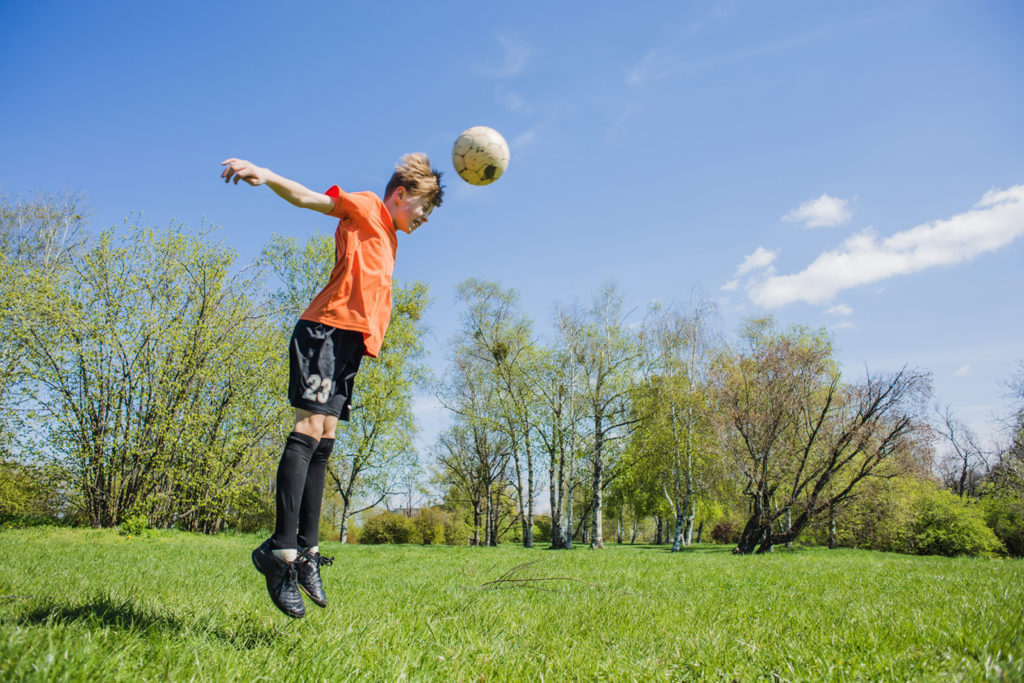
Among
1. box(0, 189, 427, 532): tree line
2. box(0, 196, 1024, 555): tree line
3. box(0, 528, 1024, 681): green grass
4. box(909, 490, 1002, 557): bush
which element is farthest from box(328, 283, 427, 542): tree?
box(909, 490, 1002, 557): bush

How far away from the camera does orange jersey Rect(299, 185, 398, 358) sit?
265 cm

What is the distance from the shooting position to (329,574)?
19.5 ft

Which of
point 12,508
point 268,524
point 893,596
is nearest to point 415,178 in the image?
point 893,596

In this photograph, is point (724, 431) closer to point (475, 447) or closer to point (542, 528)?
point (475, 447)

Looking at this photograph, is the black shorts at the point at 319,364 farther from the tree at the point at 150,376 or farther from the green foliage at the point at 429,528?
the green foliage at the point at 429,528

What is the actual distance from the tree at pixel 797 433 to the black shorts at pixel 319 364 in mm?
16190

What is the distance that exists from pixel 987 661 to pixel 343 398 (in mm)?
3341

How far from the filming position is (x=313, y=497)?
2.70 meters

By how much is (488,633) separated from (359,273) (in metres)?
2.13

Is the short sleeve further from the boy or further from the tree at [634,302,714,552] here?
the tree at [634,302,714,552]

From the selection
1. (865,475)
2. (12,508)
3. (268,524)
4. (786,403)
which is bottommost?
(268,524)

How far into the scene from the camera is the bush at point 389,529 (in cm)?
3534

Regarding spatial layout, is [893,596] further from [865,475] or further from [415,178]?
[865,475]

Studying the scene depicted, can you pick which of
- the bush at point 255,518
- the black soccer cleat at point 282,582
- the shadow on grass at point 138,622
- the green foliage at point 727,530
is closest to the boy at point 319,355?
the black soccer cleat at point 282,582
